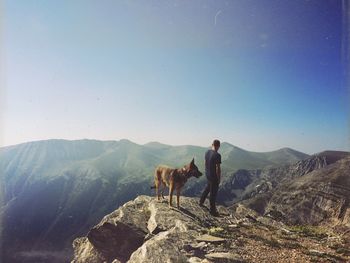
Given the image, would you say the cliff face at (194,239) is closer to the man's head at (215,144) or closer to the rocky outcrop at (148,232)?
the rocky outcrop at (148,232)

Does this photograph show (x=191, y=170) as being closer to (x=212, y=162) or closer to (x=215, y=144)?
(x=212, y=162)

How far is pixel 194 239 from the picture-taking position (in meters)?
14.4

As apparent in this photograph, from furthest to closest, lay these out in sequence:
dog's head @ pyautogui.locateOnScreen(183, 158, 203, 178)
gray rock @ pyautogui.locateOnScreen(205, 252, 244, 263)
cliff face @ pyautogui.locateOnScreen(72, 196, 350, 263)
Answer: dog's head @ pyautogui.locateOnScreen(183, 158, 203, 178)
cliff face @ pyautogui.locateOnScreen(72, 196, 350, 263)
gray rock @ pyautogui.locateOnScreen(205, 252, 244, 263)

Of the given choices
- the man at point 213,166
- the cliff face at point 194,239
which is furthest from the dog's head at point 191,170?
the cliff face at point 194,239

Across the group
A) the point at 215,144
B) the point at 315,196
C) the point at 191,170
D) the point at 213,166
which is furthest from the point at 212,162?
the point at 315,196

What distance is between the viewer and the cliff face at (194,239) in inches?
511

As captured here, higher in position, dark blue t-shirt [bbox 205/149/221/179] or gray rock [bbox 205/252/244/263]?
dark blue t-shirt [bbox 205/149/221/179]

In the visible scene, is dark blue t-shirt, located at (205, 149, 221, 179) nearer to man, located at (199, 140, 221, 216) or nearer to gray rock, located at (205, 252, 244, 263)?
man, located at (199, 140, 221, 216)

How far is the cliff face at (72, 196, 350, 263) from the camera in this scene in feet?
42.5

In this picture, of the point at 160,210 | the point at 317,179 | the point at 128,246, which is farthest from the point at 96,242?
the point at 317,179

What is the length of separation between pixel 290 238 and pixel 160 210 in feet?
24.4

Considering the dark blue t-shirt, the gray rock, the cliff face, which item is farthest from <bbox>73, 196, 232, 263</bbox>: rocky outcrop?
the dark blue t-shirt

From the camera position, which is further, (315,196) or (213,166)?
(315,196)

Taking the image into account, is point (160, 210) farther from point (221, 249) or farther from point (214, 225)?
point (221, 249)
